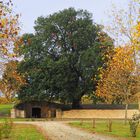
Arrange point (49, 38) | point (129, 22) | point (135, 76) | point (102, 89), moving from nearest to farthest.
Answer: point (129, 22) → point (135, 76) → point (102, 89) → point (49, 38)

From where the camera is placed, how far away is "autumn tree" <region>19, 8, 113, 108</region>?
68.5 meters

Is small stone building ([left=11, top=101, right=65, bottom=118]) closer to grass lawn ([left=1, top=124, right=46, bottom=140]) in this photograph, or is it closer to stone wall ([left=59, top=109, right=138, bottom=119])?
stone wall ([left=59, top=109, right=138, bottom=119])

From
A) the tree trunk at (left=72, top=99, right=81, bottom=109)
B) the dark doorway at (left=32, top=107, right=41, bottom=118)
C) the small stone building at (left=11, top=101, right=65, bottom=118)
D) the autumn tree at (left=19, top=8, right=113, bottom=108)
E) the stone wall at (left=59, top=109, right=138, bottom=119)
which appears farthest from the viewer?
the dark doorway at (left=32, top=107, right=41, bottom=118)

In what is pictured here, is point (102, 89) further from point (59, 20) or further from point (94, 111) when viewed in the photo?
point (59, 20)

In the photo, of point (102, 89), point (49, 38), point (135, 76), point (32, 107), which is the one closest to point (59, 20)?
point (49, 38)

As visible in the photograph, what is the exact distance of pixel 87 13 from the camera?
72938 millimetres

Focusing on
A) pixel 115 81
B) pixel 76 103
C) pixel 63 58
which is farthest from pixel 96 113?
pixel 115 81

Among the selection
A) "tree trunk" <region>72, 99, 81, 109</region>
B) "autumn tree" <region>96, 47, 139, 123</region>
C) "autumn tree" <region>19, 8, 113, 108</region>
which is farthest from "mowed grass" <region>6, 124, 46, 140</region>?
"tree trunk" <region>72, 99, 81, 109</region>

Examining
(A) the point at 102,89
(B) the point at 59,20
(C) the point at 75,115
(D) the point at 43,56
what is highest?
(B) the point at 59,20

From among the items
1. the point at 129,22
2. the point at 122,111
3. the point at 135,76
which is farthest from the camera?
the point at 122,111

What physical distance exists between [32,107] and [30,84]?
4586 mm

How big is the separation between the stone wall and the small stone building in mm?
2214

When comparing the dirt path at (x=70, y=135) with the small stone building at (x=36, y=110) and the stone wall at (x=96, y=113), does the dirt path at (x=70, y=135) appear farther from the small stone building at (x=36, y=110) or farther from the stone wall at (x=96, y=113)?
the small stone building at (x=36, y=110)

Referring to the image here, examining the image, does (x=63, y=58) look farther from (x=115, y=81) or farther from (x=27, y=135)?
(x=27, y=135)
